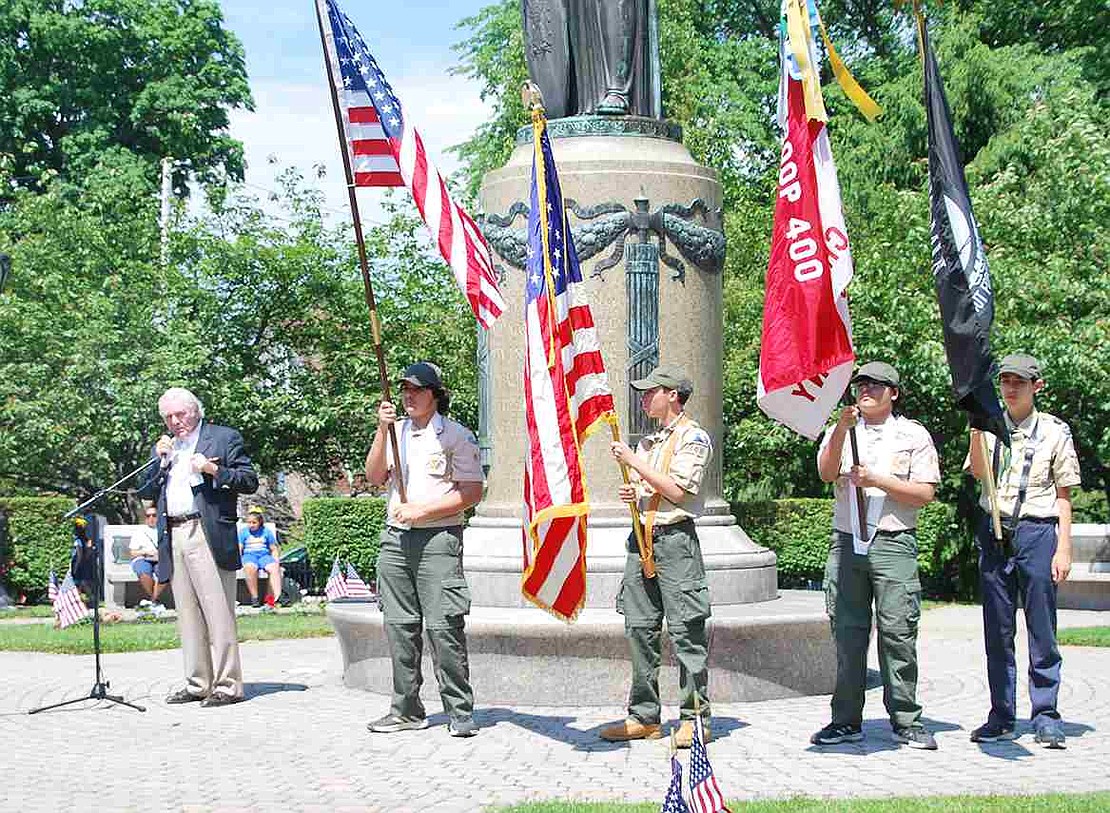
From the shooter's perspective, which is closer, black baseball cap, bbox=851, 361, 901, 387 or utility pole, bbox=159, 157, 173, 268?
black baseball cap, bbox=851, 361, 901, 387

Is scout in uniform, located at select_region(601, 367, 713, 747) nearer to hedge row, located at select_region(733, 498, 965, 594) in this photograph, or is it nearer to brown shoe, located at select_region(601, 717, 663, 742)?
brown shoe, located at select_region(601, 717, 663, 742)

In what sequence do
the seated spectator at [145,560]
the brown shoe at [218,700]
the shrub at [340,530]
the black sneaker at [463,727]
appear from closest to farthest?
the black sneaker at [463,727]
the brown shoe at [218,700]
the seated spectator at [145,560]
the shrub at [340,530]

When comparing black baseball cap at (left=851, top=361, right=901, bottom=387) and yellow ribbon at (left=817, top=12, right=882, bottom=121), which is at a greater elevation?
yellow ribbon at (left=817, top=12, right=882, bottom=121)

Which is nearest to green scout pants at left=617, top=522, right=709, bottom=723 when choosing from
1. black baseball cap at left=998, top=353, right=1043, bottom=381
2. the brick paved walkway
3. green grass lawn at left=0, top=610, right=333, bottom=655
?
the brick paved walkway

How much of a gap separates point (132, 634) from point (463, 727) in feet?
24.9

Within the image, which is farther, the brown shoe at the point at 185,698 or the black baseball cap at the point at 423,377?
the brown shoe at the point at 185,698

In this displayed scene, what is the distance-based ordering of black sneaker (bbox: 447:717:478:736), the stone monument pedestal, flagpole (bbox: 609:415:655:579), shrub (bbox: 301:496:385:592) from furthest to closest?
shrub (bbox: 301:496:385:592)
the stone monument pedestal
black sneaker (bbox: 447:717:478:736)
flagpole (bbox: 609:415:655:579)

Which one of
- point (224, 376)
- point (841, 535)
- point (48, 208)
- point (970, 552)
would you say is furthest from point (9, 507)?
point (841, 535)

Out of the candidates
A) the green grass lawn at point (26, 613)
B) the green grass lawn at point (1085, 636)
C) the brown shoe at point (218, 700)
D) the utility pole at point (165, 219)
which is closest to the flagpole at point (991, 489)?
→ the brown shoe at point (218, 700)

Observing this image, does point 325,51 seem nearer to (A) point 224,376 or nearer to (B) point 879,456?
(B) point 879,456

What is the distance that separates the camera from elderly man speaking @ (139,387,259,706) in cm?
1026

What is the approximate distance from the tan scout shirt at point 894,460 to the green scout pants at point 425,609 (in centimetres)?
219

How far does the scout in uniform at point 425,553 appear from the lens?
8930 mm

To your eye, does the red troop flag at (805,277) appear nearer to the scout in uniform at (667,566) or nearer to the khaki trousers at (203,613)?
the scout in uniform at (667,566)
